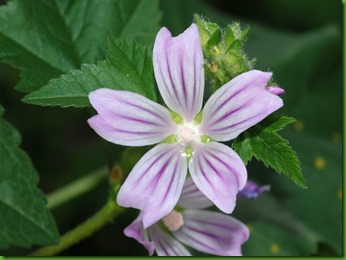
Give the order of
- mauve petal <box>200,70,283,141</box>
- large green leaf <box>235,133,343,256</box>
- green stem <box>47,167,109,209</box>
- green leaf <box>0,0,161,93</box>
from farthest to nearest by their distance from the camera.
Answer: large green leaf <box>235,133,343,256</box> < green stem <box>47,167,109,209</box> < green leaf <box>0,0,161,93</box> < mauve petal <box>200,70,283,141</box>

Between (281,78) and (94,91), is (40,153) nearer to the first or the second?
(281,78)

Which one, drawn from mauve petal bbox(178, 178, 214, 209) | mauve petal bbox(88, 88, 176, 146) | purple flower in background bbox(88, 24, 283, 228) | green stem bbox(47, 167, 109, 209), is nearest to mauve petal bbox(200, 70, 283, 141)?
purple flower in background bbox(88, 24, 283, 228)

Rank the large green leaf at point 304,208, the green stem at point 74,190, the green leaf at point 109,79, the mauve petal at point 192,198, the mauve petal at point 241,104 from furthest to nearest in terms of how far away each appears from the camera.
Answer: the large green leaf at point 304,208 → the green stem at point 74,190 → the mauve petal at point 192,198 → the green leaf at point 109,79 → the mauve petal at point 241,104

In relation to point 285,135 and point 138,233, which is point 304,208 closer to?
point 285,135

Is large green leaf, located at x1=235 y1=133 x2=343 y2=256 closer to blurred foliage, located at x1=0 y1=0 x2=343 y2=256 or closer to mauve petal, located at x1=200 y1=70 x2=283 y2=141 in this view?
blurred foliage, located at x1=0 y1=0 x2=343 y2=256

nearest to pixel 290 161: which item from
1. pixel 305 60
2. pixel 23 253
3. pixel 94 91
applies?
pixel 94 91

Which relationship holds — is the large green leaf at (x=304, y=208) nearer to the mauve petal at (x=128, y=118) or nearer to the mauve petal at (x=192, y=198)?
the mauve petal at (x=192, y=198)

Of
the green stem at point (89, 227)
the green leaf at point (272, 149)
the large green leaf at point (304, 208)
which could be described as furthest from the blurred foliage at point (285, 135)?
the green leaf at point (272, 149)
